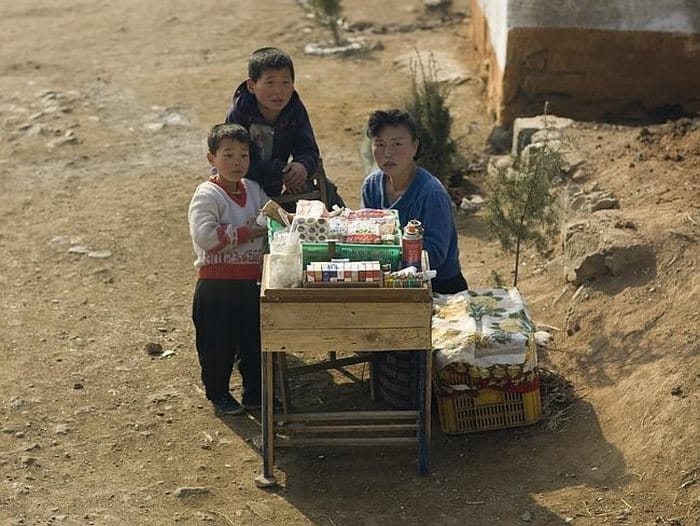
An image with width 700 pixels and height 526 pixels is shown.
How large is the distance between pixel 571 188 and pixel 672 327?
1.99 m

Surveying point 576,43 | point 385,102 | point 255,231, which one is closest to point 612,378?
point 255,231

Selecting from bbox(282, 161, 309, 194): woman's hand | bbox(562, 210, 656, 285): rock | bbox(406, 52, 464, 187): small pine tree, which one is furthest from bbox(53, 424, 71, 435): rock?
bbox(406, 52, 464, 187): small pine tree

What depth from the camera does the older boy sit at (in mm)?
5676

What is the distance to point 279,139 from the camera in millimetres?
5898

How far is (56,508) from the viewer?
507 centimetres

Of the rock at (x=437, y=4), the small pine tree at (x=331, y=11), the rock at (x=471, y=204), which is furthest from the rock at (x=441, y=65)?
the rock at (x=471, y=204)

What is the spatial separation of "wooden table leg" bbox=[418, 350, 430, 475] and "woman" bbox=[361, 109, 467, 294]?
2.13 feet

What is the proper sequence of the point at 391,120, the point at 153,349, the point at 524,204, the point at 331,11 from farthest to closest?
1. the point at 331,11
2. the point at 524,204
3. the point at 153,349
4. the point at 391,120

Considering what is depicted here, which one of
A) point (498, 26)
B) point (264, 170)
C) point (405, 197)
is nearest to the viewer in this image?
point (405, 197)

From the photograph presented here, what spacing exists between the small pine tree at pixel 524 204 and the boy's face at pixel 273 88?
5.13 feet

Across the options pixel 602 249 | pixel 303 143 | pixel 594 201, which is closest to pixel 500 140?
pixel 594 201

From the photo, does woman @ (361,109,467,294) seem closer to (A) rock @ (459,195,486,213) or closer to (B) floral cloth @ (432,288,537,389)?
(B) floral cloth @ (432,288,537,389)

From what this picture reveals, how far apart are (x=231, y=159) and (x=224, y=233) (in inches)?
13.0

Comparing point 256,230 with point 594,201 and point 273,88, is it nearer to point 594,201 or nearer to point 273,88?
point 273,88
